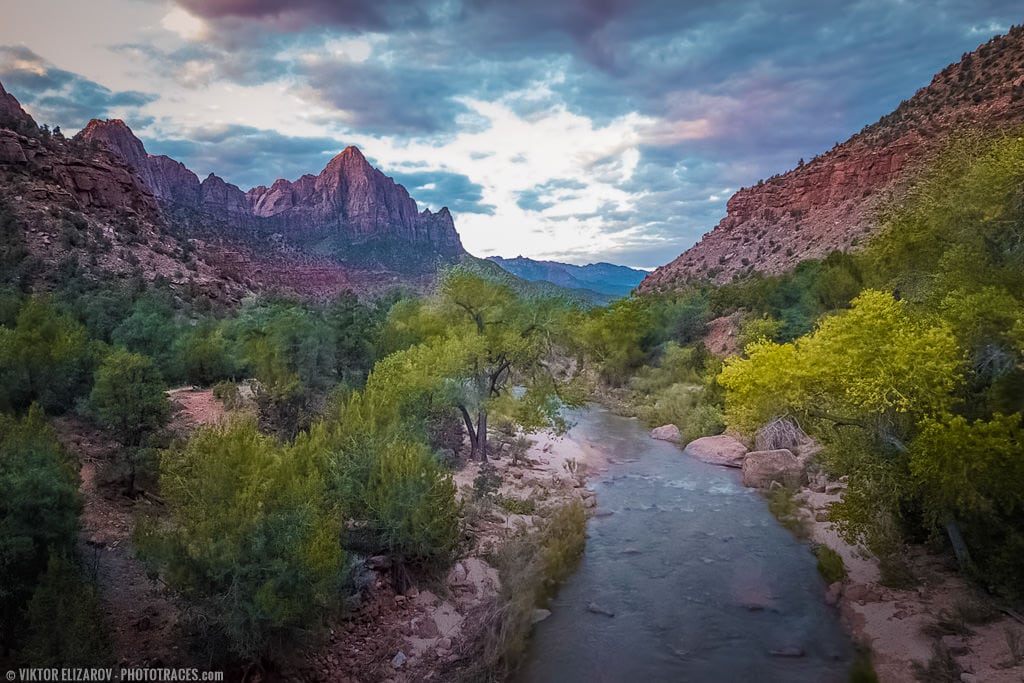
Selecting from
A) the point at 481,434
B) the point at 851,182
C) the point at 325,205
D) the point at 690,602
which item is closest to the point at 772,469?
the point at 690,602

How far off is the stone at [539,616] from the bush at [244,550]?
5.05 metres

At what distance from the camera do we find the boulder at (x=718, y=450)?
27.8 m

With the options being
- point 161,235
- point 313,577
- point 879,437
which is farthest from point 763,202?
point 313,577

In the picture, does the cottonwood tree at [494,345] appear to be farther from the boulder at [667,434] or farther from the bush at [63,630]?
the bush at [63,630]

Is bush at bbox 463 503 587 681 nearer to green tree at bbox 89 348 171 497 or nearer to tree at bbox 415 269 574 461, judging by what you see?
tree at bbox 415 269 574 461

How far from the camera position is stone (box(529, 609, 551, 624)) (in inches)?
546

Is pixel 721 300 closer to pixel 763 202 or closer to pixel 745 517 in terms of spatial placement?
pixel 745 517

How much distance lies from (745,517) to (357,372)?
716 inches

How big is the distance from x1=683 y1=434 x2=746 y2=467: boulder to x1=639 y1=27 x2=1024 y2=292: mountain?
25.9 m

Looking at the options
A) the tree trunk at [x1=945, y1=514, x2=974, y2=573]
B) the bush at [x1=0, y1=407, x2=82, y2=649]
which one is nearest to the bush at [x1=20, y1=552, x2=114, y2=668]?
the bush at [x1=0, y1=407, x2=82, y2=649]

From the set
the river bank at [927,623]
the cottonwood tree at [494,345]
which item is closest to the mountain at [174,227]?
the cottonwood tree at [494,345]

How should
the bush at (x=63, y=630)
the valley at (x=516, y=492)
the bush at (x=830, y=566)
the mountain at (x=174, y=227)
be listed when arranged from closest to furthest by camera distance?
the bush at (x=63, y=630)
the valley at (x=516, y=492)
the bush at (x=830, y=566)
the mountain at (x=174, y=227)

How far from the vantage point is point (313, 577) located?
10.4 meters

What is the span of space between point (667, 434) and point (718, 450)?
4974 millimetres
